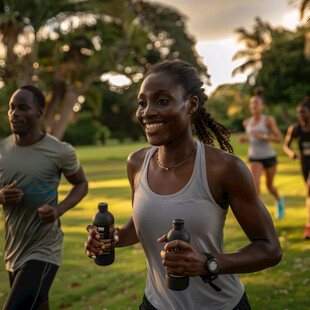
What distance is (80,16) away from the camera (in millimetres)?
24750

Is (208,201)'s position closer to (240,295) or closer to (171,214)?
(171,214)

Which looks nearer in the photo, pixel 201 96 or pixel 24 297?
pixel 201 96

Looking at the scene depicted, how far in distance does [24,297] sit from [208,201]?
1.85 metres

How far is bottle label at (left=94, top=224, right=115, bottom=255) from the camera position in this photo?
2.49m

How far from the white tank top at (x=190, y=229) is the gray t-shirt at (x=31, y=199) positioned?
1.50m

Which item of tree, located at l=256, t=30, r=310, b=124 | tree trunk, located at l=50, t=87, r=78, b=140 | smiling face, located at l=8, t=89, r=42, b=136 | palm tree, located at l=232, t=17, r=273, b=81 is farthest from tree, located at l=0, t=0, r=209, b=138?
palm tree, located at l=232, t=17, r=273, b=81

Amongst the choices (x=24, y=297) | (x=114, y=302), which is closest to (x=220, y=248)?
(x=24, y=297)

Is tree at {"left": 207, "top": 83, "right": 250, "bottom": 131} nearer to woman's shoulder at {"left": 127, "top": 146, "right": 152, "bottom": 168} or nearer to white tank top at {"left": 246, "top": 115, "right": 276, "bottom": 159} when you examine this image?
white tank top at {"left": 246, "top": 115, "right": 276, "bottom": 159}

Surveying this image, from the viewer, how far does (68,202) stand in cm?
396

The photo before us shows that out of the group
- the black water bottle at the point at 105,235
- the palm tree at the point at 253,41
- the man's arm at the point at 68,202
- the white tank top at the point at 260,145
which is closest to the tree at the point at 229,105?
the palm tree at the point at 253,41

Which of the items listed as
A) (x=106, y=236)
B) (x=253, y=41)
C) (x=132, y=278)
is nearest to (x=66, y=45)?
(x=132, y=278)

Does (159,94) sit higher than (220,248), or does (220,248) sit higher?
(159,94)

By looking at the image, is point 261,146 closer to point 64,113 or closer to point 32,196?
point 32,196

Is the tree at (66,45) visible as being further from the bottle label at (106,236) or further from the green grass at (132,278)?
the bottle label at (106,236)
